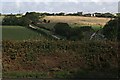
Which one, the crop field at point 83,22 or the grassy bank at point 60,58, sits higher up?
the crop field at point 83,22

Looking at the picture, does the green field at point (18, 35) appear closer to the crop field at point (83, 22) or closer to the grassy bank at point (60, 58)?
the grassy bank at point (60, 58)

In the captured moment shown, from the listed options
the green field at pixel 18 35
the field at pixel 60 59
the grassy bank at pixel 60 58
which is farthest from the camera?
the green field at pixel 18 35

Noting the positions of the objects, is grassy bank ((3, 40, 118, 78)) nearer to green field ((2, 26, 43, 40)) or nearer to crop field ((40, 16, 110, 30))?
green field ((2, 26, 43, 40))

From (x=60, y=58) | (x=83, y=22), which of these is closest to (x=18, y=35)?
(x=83, y=22)

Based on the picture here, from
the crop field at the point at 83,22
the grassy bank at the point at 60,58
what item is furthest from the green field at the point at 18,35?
the crop field at the point at 83,22

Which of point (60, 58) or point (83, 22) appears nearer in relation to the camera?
point (60, 58)

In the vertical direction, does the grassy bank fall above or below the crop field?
below

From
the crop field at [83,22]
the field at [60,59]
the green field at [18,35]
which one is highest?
the crop field at [83,22]

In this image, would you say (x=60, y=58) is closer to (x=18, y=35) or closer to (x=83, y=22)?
(x=18, y=35)

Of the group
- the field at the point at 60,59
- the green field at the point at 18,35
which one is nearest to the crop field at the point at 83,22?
the green field at the point at 18,35

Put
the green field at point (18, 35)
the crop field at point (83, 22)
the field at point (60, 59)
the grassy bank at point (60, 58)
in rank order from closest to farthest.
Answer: the field at point (60, 59) → the grassy bank at point (60, 58) → the green field at point (18, 35) → the crop field at point (83, 22)

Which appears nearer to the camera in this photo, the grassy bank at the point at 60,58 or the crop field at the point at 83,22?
the grassy bank at the point at 60,58

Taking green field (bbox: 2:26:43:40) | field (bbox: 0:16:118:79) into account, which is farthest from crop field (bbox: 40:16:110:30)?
field (bbox: 0:16:118:79)

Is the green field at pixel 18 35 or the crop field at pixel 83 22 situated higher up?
the crop field at pixel 83 22
